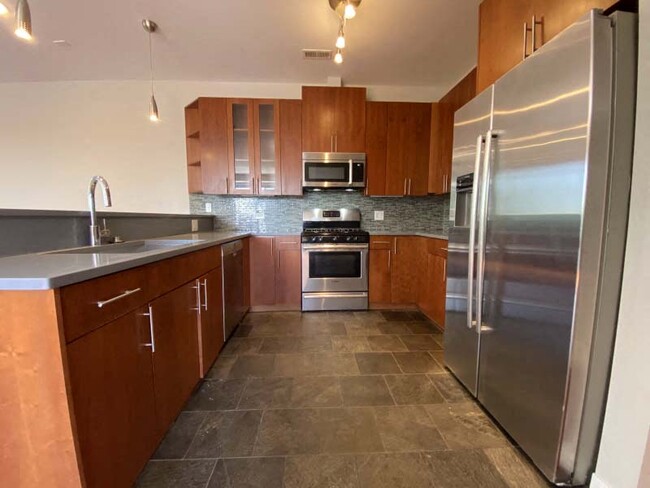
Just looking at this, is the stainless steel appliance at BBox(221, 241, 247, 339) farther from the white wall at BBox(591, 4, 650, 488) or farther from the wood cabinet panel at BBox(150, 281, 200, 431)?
the white wall at BBox(591, 4, 650, 488)

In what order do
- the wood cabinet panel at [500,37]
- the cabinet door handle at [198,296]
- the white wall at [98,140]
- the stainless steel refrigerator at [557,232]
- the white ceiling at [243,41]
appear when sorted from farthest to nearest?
the white wall at [98,140]
the white ceiling at [243,41]
the cabinet door handle at [198,296]
the wood cabinet panel at [500,37]
the stainless steel refrigerator at [557,232]

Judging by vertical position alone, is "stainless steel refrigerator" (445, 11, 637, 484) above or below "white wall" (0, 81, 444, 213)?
below

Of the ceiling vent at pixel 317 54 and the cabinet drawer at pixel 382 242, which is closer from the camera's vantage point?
the ceiling vent at pixel 317 54

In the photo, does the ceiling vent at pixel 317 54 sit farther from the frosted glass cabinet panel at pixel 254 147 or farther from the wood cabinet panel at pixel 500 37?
the wood cabinet panel at pixel 500 37

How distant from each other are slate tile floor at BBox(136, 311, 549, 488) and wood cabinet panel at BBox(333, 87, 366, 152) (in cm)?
214

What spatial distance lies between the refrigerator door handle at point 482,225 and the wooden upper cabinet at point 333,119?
196 cm

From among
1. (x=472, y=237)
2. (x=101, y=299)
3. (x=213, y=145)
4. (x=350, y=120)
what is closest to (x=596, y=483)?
(x=472, y=237)

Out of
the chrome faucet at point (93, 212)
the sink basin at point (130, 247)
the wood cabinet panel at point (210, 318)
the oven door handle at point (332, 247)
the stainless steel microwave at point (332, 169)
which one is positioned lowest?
the wood cabinet panel at point (210, 318)

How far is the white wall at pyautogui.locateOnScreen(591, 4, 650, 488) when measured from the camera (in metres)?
0.89

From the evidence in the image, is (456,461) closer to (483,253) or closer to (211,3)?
(483,253)

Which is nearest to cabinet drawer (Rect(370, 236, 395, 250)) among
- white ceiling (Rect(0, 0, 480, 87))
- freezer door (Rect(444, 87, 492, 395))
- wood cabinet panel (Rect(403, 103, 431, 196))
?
wood cabinet panel (Rect(403, 103, 431, 196))

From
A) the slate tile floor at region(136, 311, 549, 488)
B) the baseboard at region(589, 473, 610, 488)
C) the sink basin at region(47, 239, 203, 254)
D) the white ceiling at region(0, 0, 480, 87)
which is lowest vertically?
the slate tile floor at region(136, 311, 549, 488)

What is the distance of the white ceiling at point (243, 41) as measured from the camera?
83.7 inches

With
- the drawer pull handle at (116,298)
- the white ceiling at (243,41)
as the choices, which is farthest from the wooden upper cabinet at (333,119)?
the drawer pull handle at (116,298)
